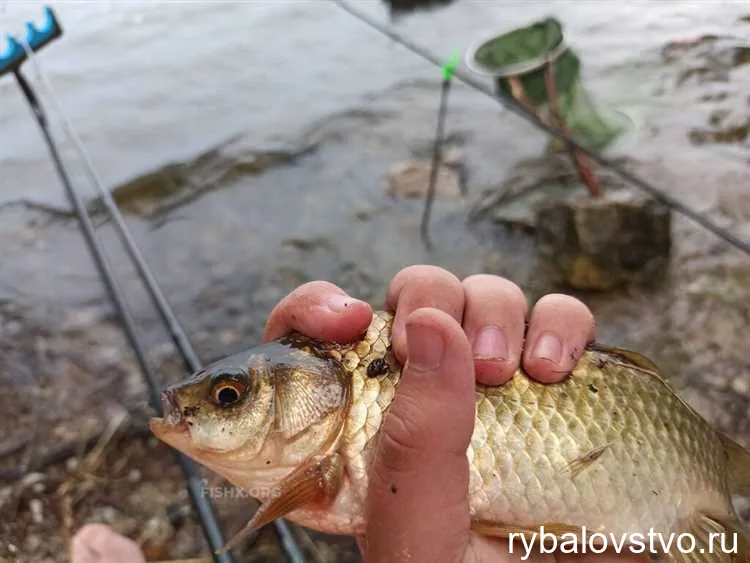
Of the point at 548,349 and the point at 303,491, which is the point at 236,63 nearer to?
the point at 548,349

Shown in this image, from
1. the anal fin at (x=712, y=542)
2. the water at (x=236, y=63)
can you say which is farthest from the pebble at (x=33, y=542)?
the water at (x=236, y=63)

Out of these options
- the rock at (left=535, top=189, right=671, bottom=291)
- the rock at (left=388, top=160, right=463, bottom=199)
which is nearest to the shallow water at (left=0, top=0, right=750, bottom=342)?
the rock at (left=388, top=160, right=463, bottom=199)

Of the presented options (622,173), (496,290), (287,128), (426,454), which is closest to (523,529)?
(426,454)

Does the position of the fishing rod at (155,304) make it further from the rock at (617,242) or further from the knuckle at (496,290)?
the rock at (617,242)

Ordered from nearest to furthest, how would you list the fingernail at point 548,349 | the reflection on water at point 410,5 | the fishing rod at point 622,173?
the fingernail at point 548,349 < the fishing rod at point 622,173 < the reflection on water at point 410,5

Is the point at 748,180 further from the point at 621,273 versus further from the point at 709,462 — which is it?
the point at 709,462
